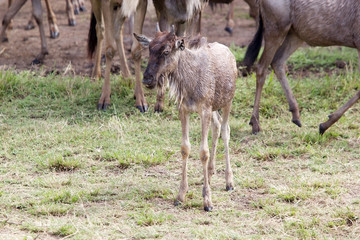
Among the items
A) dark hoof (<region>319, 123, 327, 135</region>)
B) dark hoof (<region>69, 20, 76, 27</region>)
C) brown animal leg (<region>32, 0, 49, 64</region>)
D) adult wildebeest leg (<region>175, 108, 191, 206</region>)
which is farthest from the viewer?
dark hoof (<region>69, 20, 76, 27</region>)

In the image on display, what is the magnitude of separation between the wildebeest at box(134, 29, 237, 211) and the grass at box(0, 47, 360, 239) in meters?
0.38

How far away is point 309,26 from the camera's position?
20.5 ft

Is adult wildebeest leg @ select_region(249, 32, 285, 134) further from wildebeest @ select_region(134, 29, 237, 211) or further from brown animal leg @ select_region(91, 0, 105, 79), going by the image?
brown animal leg @ select_region(91, 0, 105, 79)

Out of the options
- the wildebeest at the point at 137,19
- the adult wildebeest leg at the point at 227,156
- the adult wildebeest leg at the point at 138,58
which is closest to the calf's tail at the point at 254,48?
the wildebeest at the point at 137,19

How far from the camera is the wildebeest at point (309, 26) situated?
242 inches

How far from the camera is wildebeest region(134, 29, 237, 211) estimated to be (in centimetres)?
421

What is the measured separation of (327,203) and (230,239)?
40.7 inches

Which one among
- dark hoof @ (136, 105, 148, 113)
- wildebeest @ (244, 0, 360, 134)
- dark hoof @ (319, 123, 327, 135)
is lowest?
dark hoof @ (319, 123, 327, 135)

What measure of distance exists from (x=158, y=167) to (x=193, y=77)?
130 centimetres

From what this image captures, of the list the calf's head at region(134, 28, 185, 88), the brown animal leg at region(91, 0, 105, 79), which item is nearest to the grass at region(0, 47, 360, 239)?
the brown animal leg at region(91, 0, 105, 79)

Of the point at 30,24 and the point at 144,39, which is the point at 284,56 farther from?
the point at 30,24

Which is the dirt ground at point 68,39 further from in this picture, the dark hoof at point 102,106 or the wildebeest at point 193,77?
the wildebeest at point 193,77

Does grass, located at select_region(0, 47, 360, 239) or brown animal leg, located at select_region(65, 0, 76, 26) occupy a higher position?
brown animal leg, located at select_region(65, 0, 76, 26)

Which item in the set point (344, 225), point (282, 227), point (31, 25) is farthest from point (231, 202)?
point (31, 25)
